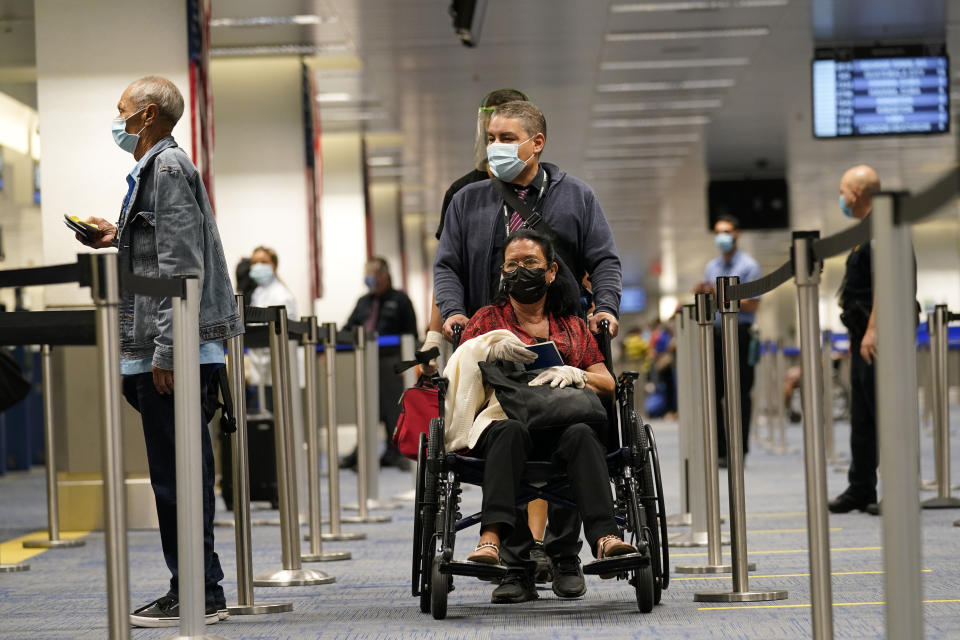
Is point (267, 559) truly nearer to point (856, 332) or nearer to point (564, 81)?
point (856, 332)

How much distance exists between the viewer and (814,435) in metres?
3.06

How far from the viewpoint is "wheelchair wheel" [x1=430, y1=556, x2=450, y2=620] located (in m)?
3.97

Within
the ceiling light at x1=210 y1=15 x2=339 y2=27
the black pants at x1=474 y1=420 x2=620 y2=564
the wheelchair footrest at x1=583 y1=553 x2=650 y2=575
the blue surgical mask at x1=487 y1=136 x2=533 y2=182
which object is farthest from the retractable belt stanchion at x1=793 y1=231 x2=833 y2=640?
the ceiling light at x1=210 y1=15 x2=339 y2=27

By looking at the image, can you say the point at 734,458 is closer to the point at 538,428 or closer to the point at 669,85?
the point at 538,428

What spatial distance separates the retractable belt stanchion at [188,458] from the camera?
11.0 ft

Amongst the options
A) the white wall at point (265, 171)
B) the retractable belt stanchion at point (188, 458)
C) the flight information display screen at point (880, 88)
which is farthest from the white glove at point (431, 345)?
the white wall at point (265, 171)

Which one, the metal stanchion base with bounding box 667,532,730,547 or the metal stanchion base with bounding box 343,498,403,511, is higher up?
the metal stanchion base with bounding box 667,532,730,547

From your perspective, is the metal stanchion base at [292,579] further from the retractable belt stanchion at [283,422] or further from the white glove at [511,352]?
the white glove at [511,352]

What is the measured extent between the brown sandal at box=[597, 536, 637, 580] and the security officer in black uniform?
325 centimetres

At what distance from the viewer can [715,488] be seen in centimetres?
471

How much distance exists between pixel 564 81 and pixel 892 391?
462 inches

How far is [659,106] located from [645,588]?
11890 millimetres

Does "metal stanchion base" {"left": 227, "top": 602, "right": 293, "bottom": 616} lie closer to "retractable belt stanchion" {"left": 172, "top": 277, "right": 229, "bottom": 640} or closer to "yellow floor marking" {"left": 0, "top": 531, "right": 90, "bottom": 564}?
"retractable belt stanchion" {"left": 172, "top": 277, "right": 229, "bottom": 640}

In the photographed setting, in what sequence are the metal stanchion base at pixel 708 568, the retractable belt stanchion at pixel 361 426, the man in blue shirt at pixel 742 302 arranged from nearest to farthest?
1. the metal stanchion base at pixel 708 568
2. the retractable belt stanchion at pixel 361 426
3. the man in blue shirt at pixel 742 302
